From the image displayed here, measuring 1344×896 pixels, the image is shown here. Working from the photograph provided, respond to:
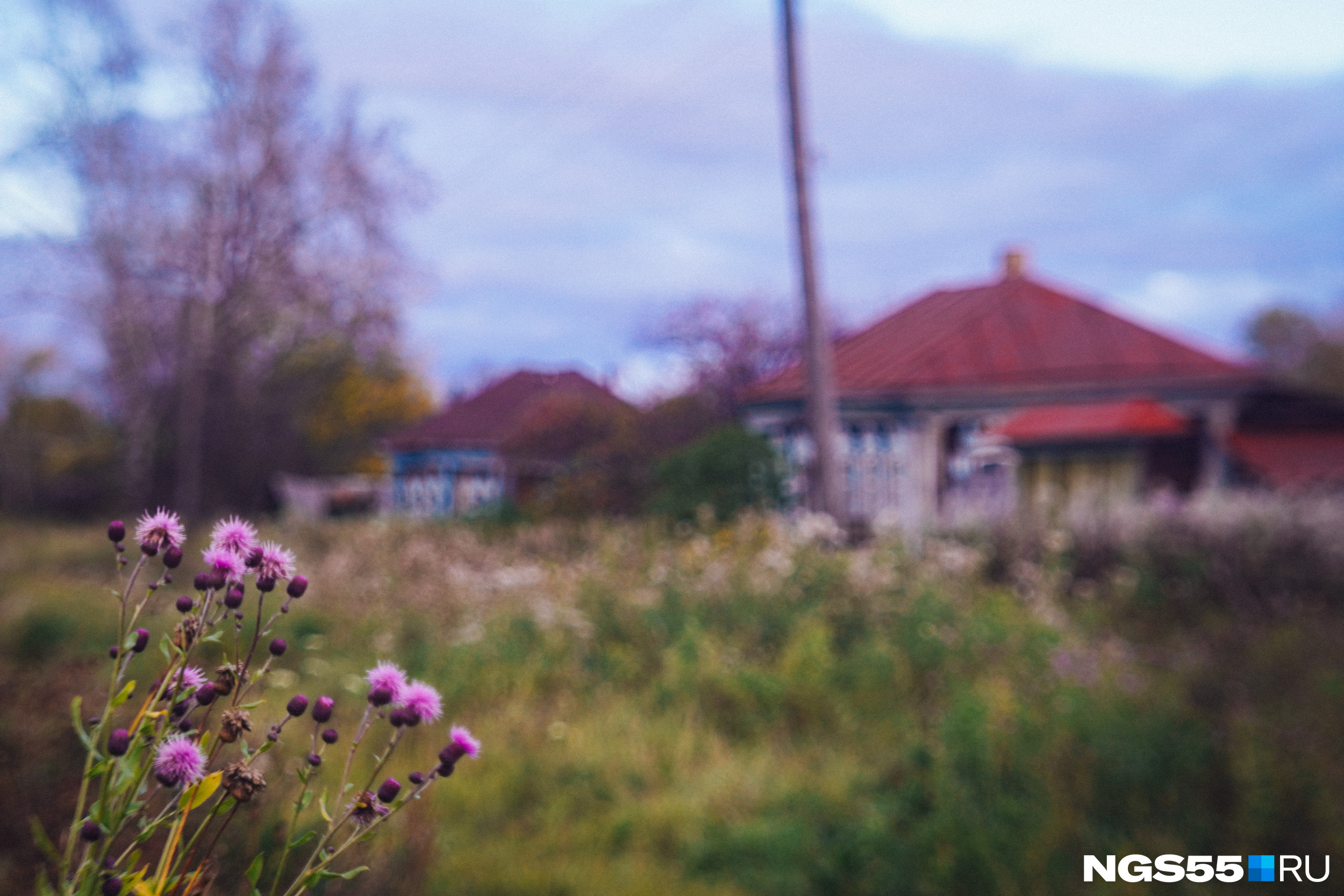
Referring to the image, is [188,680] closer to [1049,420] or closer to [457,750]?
[457,750]

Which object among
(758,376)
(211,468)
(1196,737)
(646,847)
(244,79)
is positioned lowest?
(646,847)

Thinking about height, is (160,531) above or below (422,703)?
above

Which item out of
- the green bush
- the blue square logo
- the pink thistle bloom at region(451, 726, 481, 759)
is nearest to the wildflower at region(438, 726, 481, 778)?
the pink thistle bloom at region(451, 726, 481, 759)

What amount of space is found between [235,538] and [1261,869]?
344 cm

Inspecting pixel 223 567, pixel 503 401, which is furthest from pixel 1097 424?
pixel 223 567

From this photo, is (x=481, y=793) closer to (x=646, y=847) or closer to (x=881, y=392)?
(x=646, y=847)

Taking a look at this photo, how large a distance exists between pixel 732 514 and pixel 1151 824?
8046mm

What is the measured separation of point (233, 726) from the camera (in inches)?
37.1

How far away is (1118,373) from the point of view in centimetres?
1581

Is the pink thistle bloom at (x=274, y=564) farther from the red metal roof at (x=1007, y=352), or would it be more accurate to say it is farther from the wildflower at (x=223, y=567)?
the red metal roof at (x=1007, y=352)

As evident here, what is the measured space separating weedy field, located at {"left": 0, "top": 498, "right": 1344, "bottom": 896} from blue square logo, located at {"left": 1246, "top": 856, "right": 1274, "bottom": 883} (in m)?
0.23

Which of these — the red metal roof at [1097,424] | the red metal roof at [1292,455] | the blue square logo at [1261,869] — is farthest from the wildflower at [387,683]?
the red metal roof at [1097,424]

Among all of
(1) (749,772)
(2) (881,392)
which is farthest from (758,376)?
(1) (749,772)

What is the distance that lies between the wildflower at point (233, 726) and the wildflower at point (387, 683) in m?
0.12
